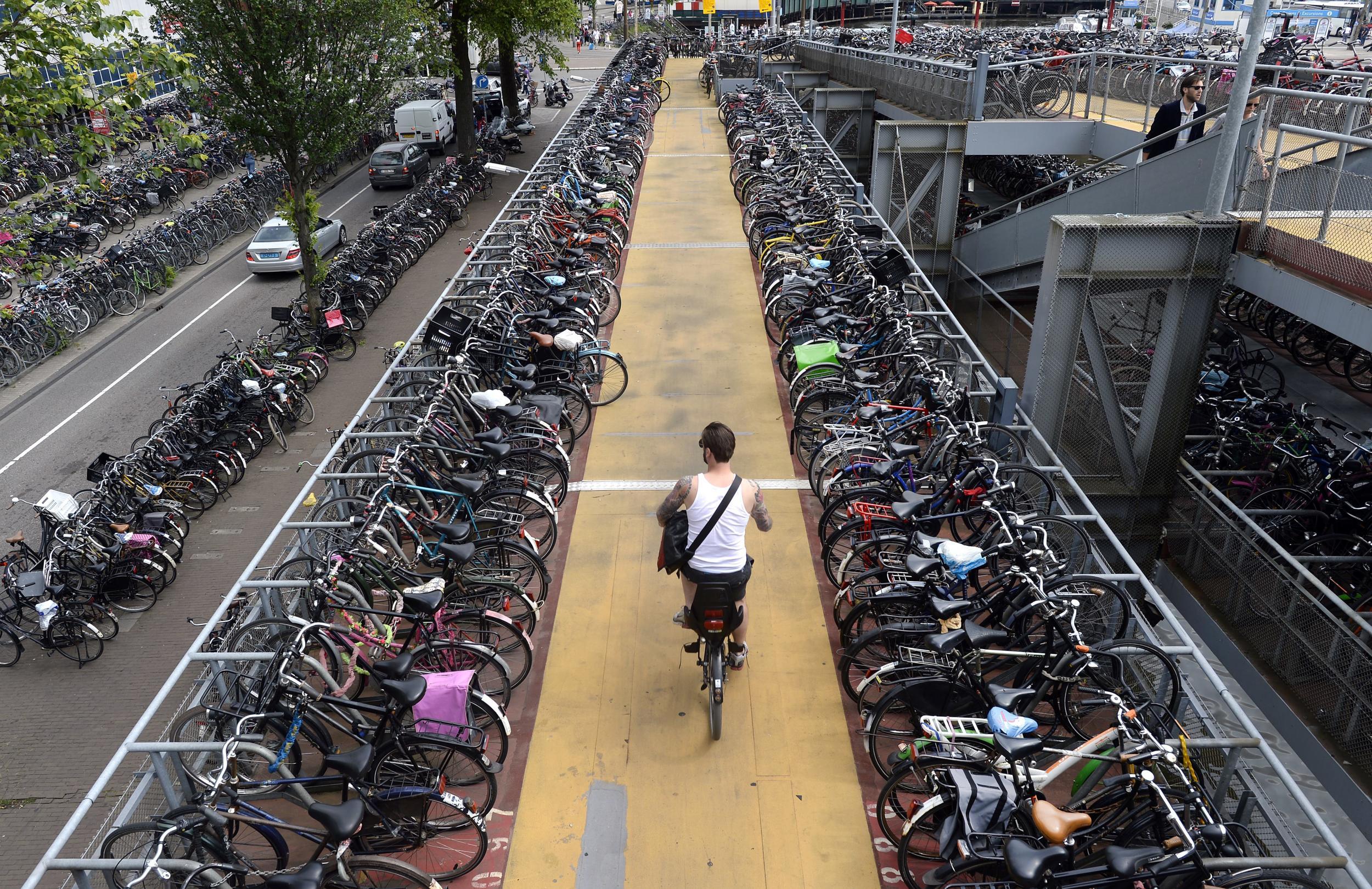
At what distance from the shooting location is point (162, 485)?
12.3 metres

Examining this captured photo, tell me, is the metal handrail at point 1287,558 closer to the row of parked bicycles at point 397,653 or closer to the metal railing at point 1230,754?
the metal railing at point 1230,754

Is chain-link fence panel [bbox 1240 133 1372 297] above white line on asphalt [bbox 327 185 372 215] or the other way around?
above

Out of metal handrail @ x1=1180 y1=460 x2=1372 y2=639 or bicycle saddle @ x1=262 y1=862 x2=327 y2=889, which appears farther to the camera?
metal handrail @ x1=1180 y1=460 x2=1372 y2=639

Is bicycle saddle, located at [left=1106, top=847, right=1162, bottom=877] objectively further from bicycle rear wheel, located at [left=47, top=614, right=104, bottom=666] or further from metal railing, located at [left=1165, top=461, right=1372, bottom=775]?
bicycle rear wheel, located at [left=47, top=614, right=104, bottom=666]

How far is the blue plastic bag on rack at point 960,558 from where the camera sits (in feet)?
15.7

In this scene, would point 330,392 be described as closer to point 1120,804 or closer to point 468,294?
point 468,294

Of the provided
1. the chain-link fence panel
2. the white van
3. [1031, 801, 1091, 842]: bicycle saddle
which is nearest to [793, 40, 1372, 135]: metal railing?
the chain-link fence panel

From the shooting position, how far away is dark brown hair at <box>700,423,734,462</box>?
4457 millimetres

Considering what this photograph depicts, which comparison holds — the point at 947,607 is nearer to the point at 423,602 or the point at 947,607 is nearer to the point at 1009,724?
the point at 1009,724

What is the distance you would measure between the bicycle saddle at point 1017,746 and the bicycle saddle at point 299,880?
9.34 ft

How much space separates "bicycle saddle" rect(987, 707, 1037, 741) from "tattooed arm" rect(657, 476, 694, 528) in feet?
5.97

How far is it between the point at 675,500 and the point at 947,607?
1.56m

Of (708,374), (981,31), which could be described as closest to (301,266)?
(708,374)

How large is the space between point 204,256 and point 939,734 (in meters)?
25.5
